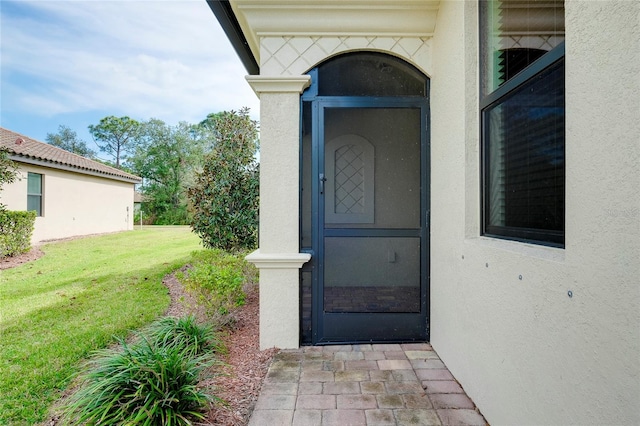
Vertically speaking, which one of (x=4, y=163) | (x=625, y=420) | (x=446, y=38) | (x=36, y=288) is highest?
(x=446, y=38)

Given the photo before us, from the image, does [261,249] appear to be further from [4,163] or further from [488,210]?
[4,163]

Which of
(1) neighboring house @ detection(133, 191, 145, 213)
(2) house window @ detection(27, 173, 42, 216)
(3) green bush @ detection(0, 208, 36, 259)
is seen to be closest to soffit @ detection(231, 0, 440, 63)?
(3) green bush @ detection(0, 208, 36, 259)

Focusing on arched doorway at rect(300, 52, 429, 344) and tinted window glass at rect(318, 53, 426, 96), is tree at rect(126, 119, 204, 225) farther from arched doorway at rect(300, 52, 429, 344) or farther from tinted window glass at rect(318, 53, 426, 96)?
tinted window glass at rect(318, 53, 426, 96)

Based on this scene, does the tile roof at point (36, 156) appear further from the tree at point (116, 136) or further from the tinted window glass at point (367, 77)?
the tree at point (116, 136)

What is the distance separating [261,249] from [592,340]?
2.59 m

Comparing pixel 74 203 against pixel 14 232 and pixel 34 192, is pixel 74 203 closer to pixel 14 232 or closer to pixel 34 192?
pixel 34 192

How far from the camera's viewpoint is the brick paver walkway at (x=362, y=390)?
2.11m

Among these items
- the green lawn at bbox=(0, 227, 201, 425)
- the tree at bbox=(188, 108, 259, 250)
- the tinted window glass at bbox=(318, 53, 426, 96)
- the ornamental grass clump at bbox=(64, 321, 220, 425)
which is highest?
the tinted window glass at bbox=(318, 53, 426, 96)

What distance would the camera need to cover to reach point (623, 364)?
3.66ft

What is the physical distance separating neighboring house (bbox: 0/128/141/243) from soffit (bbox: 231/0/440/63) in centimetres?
959

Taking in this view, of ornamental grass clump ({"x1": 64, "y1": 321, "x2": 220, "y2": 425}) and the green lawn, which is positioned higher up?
ornamental grass clump ({"x1": 64, "y1": 321, "x2": 220, "y2": 425})

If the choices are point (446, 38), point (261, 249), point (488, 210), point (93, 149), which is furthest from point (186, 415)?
point (93, 149)

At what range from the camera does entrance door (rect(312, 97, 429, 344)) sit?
325 centimetres

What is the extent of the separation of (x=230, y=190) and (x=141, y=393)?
325 centimetres
